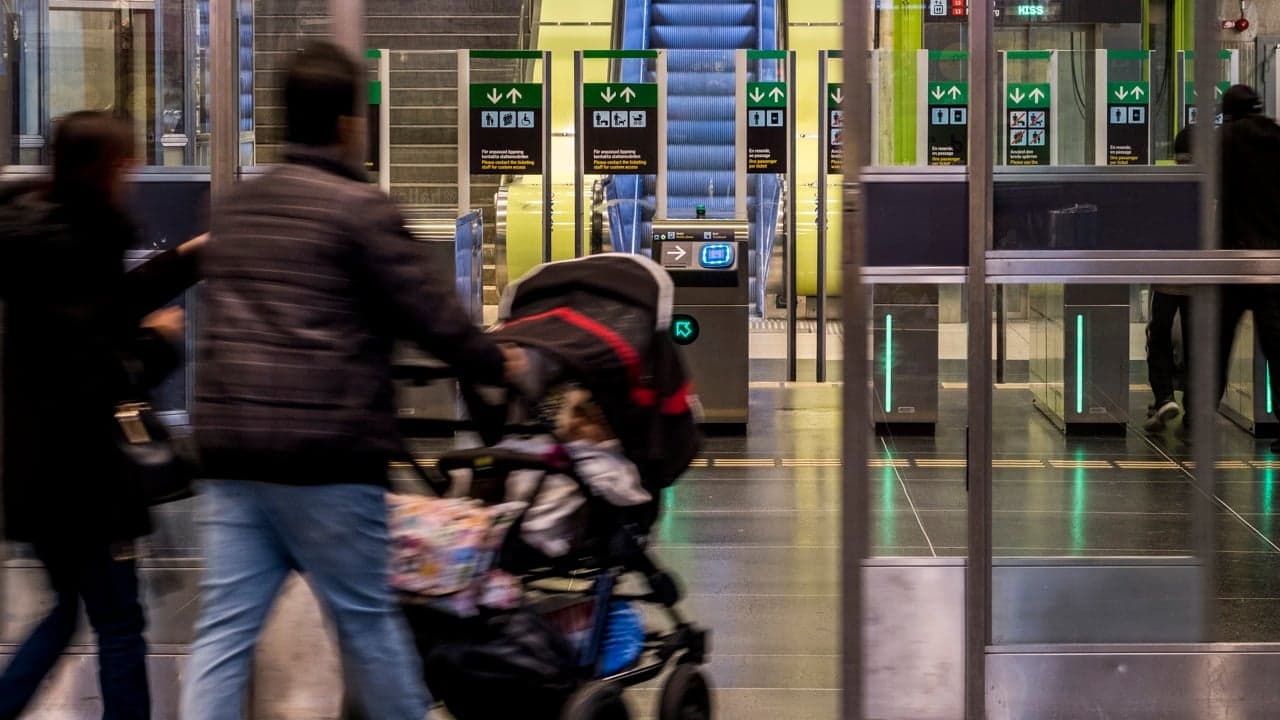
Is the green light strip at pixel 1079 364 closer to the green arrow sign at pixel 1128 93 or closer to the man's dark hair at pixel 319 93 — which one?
the green arrow sign at pixel 1128 93

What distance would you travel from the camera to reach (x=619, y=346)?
379 centimetres

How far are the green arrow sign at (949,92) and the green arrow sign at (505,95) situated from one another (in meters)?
8.72

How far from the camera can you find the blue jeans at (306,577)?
10.2 feet

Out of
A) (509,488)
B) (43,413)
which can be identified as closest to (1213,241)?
(509,488)

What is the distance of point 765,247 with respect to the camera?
1625 cm

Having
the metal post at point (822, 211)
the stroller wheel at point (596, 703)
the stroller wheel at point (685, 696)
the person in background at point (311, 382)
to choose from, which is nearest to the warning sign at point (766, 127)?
the metal post at point (822, 211)

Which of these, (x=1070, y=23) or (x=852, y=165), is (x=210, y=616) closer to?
(x=852, y=165)

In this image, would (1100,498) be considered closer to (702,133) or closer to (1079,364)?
(1079,364)

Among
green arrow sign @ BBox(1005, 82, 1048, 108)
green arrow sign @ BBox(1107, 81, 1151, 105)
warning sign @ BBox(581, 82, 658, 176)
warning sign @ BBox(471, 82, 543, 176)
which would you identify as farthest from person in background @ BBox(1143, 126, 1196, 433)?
warning sign @ BBox(471, 82, 543, 176)

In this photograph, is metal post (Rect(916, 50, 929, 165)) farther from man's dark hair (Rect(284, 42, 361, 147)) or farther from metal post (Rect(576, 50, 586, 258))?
metal post (Rect(576, 50, 586, 258))

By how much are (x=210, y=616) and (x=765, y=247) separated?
1328cm

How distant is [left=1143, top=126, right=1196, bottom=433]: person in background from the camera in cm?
438

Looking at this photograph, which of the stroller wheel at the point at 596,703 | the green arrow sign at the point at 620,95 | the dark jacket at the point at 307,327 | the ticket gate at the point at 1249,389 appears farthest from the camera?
the green arrow sign at the point at 620,95

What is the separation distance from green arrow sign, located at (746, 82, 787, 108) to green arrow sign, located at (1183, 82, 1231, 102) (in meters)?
8.98
